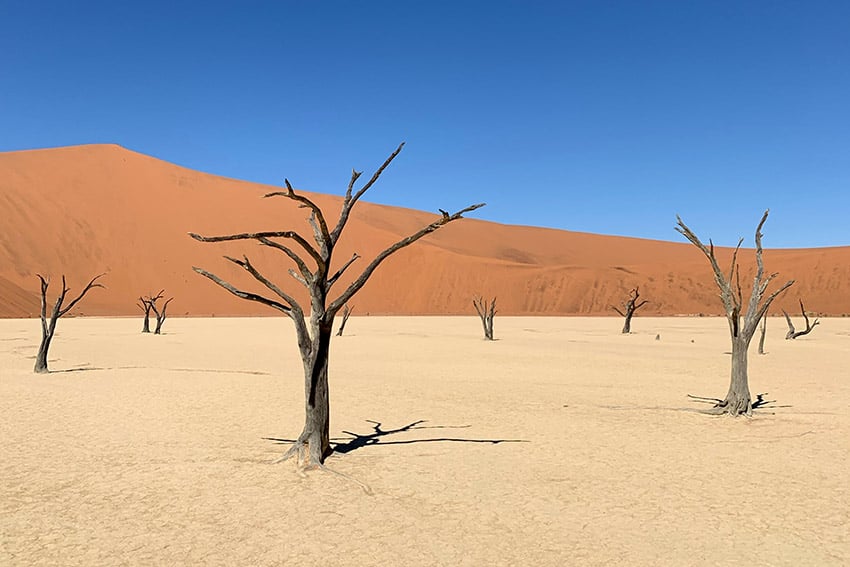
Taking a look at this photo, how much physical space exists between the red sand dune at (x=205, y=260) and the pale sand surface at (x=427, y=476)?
49.1 metres

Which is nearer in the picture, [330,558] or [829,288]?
[330,558]

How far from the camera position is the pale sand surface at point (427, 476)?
507 cm

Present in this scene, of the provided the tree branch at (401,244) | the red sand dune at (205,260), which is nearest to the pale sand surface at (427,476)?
the tree branch at (401,244)

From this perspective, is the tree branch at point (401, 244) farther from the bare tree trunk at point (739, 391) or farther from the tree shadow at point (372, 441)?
the bare tree trunk at point (739, 391)

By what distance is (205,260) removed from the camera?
6850 centimetres

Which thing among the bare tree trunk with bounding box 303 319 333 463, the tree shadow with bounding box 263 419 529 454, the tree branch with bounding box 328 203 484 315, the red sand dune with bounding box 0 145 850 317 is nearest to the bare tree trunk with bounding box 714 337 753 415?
the tree shadow with bounding box 263 419 529 454

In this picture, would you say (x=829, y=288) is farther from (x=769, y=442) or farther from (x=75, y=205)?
(x=75, y=205)

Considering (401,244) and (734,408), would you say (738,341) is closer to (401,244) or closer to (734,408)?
(734,408)

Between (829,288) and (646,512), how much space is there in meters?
76.2

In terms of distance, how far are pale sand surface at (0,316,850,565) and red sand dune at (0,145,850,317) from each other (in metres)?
49.1

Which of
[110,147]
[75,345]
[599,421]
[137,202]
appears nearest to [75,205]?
[137,202]

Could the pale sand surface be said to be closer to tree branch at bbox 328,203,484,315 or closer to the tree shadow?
the tree shadow

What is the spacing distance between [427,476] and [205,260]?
215 ft

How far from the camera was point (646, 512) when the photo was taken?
5875 mm
